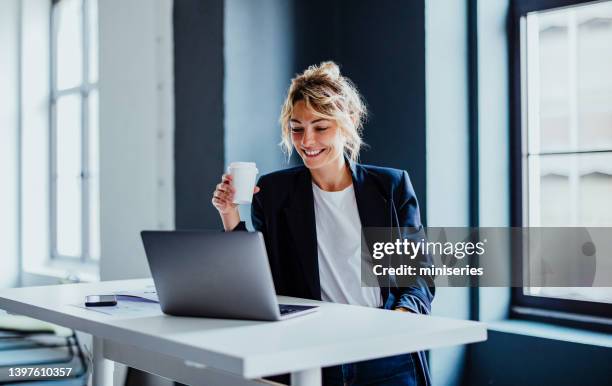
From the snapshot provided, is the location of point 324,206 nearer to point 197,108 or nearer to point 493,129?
point 493,129

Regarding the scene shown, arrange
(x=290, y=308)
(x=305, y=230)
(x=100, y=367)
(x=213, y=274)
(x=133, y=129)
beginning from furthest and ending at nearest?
1. (x=133, y=129)
2. (x=100, y=367)
3. (x=305, y=230)
4. (x=290, y=308)
5. (x=213, y=274)

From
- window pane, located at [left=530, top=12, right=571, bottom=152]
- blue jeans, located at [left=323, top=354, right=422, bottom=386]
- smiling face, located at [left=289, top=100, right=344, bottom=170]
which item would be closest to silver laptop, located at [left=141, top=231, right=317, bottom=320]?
blue jeans, located at [left=323, top=354, right=422, bottom=386]

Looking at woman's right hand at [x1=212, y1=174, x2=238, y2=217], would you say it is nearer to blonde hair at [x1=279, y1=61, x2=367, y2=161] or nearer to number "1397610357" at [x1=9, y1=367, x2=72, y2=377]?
blonde hair at [x1=279, y1=61, x2=367, y2=161]

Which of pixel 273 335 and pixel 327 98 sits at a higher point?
pixel 327 98

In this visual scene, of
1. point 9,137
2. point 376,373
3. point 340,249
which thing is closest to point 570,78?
point 340,249

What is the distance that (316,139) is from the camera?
6.85 feet

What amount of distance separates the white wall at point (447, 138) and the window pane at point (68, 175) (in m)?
3.12

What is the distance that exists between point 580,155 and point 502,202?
1.19 feet

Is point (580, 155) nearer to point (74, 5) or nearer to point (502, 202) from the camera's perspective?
point (502, 202)

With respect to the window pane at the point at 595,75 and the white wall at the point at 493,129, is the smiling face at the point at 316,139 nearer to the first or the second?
the white wall at the point at 493,129

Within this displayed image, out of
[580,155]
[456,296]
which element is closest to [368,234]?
[456,296]

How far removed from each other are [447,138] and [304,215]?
3.66ft

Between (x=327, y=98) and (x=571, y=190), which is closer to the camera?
(x=327, y=98)

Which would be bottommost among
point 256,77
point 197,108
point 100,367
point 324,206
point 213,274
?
point 100,367
